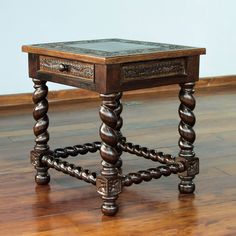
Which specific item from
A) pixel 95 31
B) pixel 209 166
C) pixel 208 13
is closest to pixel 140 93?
pixel 95 31

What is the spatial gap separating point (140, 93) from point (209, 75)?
58cm

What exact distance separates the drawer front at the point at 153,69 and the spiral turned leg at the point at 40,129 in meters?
0.39

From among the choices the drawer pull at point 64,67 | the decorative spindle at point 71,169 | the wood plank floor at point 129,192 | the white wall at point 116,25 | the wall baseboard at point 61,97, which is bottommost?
the wall baseboard at point 61,97

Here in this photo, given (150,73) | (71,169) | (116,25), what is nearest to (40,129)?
(71,169)

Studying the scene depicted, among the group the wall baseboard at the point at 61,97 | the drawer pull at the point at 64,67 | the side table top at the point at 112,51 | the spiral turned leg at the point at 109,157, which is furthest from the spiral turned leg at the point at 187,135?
the wall baseboard at the point at 61,97

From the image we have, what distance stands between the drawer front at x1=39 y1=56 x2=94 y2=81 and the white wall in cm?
151

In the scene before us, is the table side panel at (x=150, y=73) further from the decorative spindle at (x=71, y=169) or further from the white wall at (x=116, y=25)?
the white wall at (x=116, y=25)

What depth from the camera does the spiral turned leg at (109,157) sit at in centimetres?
180

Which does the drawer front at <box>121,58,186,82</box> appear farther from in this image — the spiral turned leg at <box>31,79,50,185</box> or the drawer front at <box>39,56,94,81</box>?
the spiral turned leg at <box>31,79,50,185</box>

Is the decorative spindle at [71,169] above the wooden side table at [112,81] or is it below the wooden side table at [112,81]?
below

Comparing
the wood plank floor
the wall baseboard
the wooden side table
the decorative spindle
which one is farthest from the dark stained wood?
the wall baseboard

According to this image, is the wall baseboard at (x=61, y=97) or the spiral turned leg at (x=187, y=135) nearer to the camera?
the spiral turned leg at (x=187, y=135)

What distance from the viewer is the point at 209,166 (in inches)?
92.0

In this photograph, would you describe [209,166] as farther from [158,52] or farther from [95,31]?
[95,31]
